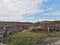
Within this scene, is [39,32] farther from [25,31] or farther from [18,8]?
[18,8]

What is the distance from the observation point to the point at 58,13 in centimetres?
596

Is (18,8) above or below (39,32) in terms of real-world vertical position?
above

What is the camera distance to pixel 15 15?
5.97 m

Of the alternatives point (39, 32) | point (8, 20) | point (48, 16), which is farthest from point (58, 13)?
point (8, 20)

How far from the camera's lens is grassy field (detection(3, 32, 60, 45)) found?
5801 mm

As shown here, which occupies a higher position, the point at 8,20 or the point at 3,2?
the point at 3,2

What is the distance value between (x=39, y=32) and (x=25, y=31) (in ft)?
0.98

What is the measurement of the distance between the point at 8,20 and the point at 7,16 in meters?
0.09

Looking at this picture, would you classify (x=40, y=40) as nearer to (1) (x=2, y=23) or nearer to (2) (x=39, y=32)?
(2) (x=39, y=32)

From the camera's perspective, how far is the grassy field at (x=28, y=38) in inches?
228

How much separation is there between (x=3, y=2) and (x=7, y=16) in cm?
31

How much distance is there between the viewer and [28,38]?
582cm

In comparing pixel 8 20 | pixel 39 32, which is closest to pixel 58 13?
pixel 39 32

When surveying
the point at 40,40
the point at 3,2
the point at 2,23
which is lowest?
the point at 40,40
